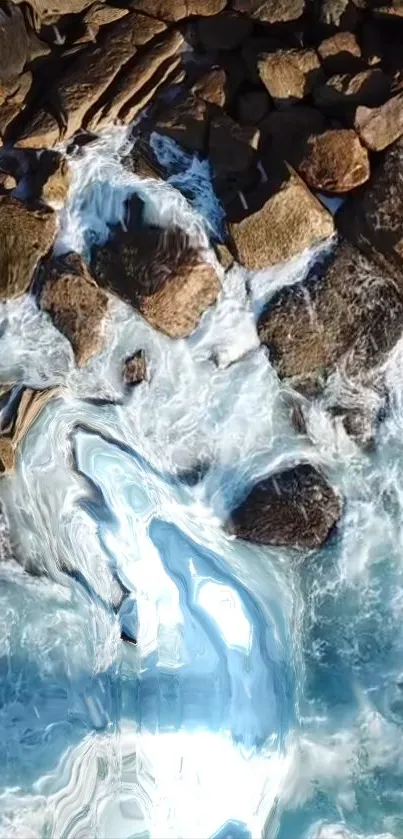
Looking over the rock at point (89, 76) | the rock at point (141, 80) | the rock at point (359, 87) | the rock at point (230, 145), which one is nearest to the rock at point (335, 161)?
the rock at point (359, 87)

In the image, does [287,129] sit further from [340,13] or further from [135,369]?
[135,369]

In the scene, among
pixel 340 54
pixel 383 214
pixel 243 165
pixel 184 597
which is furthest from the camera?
pixel 184 597

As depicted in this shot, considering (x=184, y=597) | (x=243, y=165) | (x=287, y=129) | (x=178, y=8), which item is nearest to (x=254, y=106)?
(x=287, y=129)

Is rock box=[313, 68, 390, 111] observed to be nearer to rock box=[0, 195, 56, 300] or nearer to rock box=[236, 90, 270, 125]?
rock box=[236, 90, 270, 125]

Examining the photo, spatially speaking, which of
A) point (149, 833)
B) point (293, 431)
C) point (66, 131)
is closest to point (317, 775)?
point (149, 833)

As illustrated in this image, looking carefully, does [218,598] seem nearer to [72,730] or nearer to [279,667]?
[279,667]
